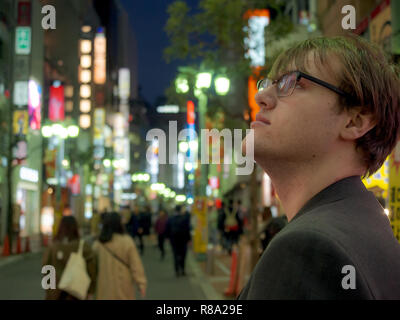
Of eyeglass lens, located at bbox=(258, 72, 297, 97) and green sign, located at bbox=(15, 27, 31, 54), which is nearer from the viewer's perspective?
eyeglass lens, located at bbox=(258, 72, 297, 97)

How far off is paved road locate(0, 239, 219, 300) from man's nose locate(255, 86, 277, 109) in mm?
10002

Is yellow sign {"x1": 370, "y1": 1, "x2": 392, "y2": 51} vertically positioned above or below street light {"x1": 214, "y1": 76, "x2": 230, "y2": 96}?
above

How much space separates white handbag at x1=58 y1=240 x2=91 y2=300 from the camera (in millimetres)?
7000

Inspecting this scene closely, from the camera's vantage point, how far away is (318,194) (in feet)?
5.46

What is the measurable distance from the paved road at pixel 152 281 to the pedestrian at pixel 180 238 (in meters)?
0.41

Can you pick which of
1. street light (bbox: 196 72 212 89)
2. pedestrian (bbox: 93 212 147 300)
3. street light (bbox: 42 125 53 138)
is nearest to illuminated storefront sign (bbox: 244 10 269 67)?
street light (bbox: 196 72 212 89)

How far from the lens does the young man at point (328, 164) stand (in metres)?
1.35

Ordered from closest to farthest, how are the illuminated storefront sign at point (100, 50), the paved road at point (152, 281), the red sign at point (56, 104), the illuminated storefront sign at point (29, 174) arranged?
1. the paved road at point (152, 281)
2. the illuminated storefront sign at point (29, 174)
3. the red sign at point (56, 104)
4. the illuminated storefront sign at point (100, 50)

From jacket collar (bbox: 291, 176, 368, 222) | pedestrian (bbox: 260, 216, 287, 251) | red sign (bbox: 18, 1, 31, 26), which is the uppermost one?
red sign (bbox: 18, 1, 31, 26)

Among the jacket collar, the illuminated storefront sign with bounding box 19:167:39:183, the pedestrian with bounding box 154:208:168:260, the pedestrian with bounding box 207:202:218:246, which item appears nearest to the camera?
the jacket collar

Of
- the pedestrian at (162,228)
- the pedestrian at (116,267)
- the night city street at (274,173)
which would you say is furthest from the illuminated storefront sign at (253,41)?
the pedestrian at (162,228)

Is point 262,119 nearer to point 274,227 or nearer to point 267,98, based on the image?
Answer: point 267,98

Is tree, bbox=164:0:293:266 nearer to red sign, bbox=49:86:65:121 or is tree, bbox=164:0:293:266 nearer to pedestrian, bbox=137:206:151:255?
pedestrian, bbox=137:206:151:255

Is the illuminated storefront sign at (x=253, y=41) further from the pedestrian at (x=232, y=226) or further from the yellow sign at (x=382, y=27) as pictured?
the pedestrian at (x=232, y=226)
